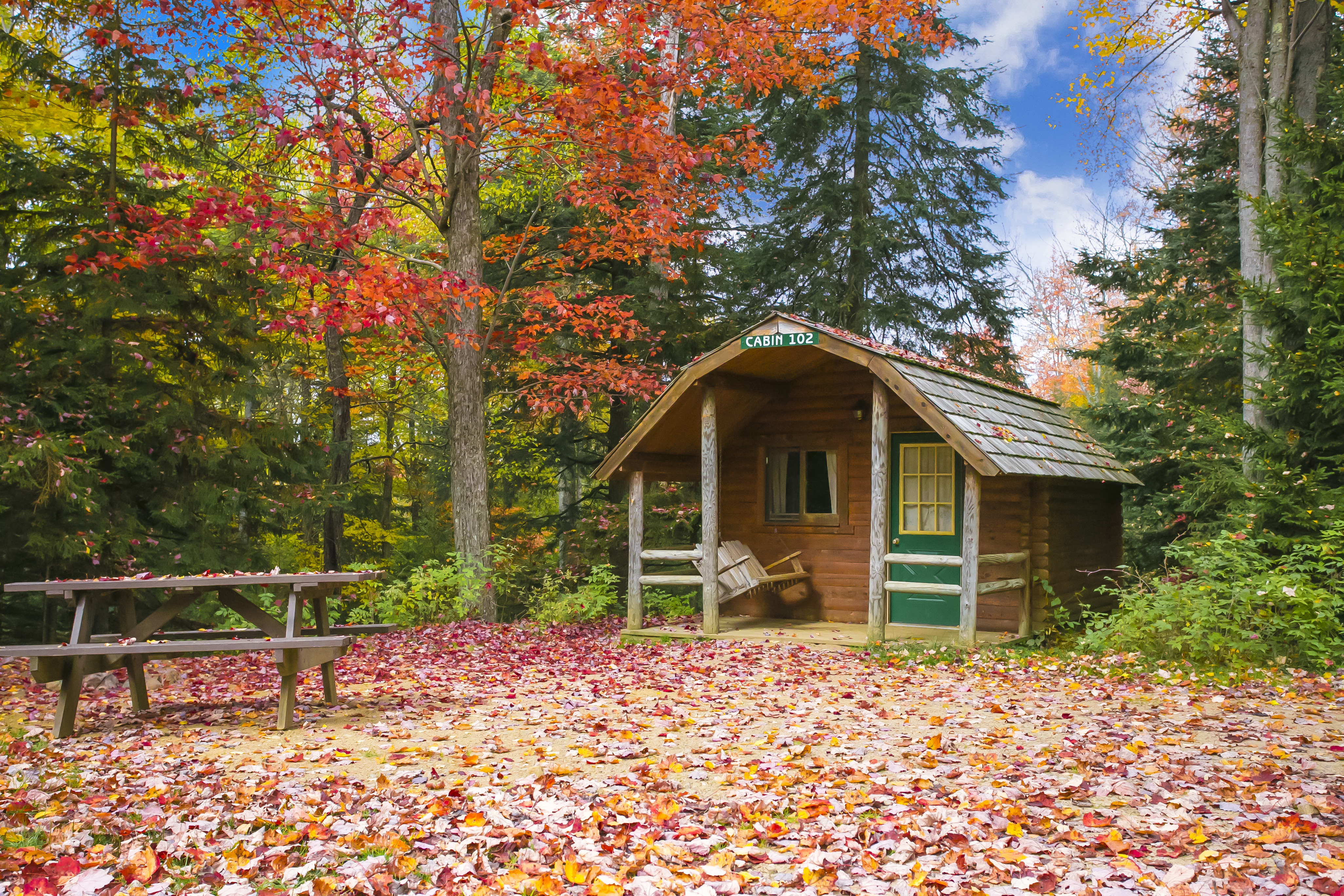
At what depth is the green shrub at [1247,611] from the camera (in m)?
8.05

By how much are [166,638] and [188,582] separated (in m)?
1.27

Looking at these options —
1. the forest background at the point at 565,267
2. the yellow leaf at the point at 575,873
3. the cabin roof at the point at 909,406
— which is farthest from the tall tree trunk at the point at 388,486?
the yellow leaf at the point at 575,873

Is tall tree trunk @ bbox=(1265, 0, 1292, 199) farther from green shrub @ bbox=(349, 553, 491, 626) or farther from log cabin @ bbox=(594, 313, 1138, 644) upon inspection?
green shrub @ bbox=(349, 553, 491, 626)

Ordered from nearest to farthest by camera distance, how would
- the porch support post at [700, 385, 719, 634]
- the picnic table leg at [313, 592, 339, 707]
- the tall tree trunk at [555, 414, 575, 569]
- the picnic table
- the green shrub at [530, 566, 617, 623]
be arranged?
1. the picnic table
2. the picnic table leg at [313, 592, 339, 707]
3. the porch support post at [700, 385, 719, 634]
4. the green shrub at [530, 566, 617, 623]
5. the tall tree trunk at [555, 414, 575, 569]

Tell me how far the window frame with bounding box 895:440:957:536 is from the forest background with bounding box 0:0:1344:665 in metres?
2.41

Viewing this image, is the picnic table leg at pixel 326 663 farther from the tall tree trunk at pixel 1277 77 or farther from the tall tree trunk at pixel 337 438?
the tall tree trunk at pixel 1277 77

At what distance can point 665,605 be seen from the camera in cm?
1504

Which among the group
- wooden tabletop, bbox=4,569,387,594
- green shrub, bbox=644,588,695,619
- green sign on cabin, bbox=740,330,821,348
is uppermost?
green sign on cabin, bbox=740,330,821,348

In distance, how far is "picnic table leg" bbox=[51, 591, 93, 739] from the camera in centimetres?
642

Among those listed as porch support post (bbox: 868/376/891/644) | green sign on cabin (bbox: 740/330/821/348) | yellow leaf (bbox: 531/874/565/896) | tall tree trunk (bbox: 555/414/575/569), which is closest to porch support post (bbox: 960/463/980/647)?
porch support post (bbox: 868/376/891/644)

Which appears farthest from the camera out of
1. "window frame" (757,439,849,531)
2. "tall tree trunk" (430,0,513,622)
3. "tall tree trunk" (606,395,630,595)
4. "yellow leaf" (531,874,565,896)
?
"tall tree trunk" (606,395,630,595)

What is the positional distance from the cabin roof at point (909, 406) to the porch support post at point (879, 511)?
0.31 m

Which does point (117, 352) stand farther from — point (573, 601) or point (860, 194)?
point (860, 194)

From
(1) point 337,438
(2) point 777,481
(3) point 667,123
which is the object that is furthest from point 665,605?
(1) point 337,438
